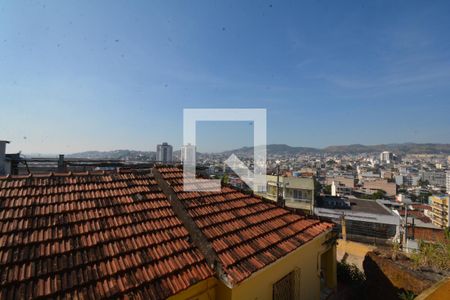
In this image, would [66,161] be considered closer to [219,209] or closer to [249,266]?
[219,209]

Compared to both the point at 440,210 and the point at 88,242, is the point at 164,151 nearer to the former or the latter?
the point at 88,242

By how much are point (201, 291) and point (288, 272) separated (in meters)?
2.48

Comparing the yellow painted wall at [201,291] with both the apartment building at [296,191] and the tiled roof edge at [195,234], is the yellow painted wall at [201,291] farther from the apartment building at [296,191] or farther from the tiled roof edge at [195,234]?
the apartment building at [296,191]

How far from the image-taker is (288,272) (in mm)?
5738

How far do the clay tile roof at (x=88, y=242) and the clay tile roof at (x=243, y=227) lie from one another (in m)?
0.50

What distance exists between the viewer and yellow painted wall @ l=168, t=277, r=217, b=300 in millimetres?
3900

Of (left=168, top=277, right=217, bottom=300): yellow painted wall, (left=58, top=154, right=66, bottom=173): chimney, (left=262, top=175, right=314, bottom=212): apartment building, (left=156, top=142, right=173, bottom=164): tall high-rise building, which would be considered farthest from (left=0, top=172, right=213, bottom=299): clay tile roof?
(left=262, top=175, right=314, bottom=212): apartment building

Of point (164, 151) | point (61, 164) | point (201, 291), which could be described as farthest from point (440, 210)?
point (61, 164)

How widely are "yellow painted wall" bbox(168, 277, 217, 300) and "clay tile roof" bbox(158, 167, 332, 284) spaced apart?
1.26 feet

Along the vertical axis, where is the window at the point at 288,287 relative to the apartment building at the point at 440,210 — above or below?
above

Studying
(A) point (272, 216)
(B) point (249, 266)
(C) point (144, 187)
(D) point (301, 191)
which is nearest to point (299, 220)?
(A) point (272, 216)

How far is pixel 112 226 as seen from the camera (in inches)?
175

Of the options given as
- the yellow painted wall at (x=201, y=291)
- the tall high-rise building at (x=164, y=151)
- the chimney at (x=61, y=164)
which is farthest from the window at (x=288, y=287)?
the tall high-rise building at (x=164, y=151)

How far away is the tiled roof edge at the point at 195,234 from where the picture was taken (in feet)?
13.8
